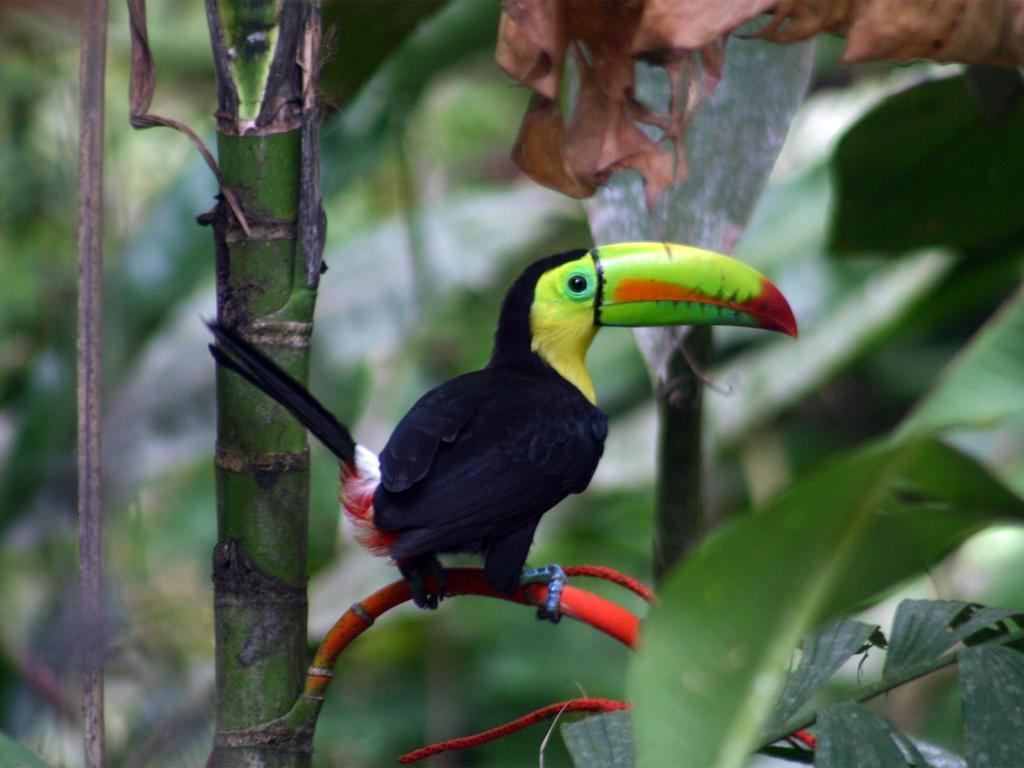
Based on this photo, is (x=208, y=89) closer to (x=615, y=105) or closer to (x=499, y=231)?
(x=499, y=231)

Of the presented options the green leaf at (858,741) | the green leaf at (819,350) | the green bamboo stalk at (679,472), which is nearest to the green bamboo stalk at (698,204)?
the green bamboo stalk at (679,472)

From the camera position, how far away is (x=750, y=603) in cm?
61

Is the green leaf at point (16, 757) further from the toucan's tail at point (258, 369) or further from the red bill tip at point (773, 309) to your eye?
the red bill tip at point (773, 309)

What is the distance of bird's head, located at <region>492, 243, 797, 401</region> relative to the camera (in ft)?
4.18

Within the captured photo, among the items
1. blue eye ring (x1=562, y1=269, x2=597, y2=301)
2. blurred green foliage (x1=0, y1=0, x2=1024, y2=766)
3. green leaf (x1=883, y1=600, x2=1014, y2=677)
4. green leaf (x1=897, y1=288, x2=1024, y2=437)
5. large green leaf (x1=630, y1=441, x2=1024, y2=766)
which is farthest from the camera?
blurred green foliage (x1=0, y1=0, x2=1024, y2=766)

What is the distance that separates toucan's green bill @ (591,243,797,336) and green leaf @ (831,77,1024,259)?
40 centimetres

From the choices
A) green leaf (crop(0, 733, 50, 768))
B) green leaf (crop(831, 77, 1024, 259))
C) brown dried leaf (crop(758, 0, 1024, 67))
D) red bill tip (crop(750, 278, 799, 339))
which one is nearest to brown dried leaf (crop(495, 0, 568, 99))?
brown dried leaf (crop(758, 0, 1024, 67))

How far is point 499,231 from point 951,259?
0.91 metres

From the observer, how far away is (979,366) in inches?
49.8

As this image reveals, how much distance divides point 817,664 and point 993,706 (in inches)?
4.8

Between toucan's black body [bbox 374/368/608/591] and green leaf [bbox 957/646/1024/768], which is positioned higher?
green leaf [bbox 957/646/1024/768]

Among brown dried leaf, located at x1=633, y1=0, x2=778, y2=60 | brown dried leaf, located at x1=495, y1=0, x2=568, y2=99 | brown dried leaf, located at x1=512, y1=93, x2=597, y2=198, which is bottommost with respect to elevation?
brown dried leaf, located at x1=512, y1=93, x2=597, y2=198

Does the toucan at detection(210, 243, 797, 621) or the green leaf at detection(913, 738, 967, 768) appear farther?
the toucan at detection(210, 243, 797, 621)

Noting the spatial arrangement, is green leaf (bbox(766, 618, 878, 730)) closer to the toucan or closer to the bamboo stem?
the toucan
